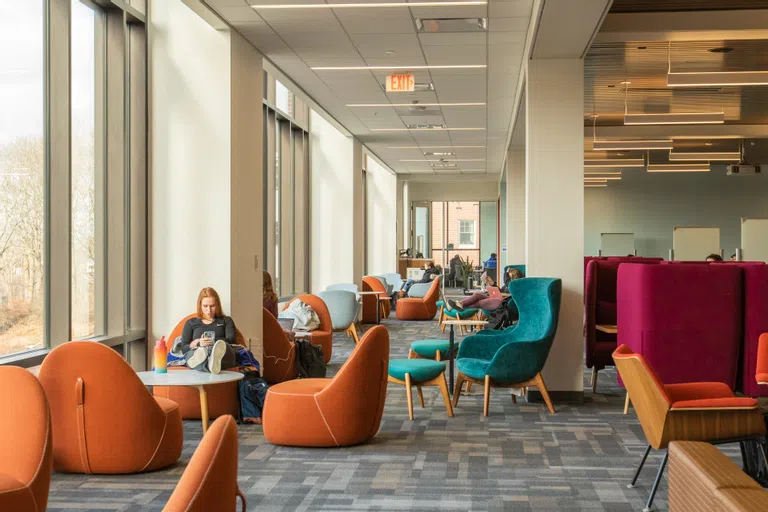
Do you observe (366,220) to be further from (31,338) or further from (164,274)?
(31,338)

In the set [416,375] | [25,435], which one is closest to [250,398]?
[416,375]

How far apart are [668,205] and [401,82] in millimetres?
15593

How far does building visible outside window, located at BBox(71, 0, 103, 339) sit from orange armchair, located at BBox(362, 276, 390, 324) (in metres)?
8.50

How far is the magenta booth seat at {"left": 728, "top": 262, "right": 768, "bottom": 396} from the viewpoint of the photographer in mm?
6434

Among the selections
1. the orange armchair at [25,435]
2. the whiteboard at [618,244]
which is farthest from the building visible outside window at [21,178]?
the whiteboard at [618,244]

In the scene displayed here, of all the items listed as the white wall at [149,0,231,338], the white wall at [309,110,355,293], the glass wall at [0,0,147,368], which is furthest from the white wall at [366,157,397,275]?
the glass wall at [0,0,147,368]

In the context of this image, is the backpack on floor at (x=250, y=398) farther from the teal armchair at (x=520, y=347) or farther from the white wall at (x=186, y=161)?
the teal armchair at (x=520, y=347)

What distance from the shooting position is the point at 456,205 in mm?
33344

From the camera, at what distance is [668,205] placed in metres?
23.5

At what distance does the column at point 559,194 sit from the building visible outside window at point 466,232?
2504 centimetres

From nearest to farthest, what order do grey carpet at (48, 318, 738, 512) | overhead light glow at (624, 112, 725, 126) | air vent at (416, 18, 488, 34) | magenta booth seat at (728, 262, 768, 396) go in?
grey carpet at (48, 318, 738, 512)
magenta booth seat at (728, 262, 768, 396)
air vent at (416, 18, 488, 34)
overhead light glow at (624, 112, 725, 126)

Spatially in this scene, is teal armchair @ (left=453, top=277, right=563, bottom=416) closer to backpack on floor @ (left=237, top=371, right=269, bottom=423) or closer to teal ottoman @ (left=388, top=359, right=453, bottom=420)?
teal ottoman @ (left=388, top=359, right=453, bottom=420)

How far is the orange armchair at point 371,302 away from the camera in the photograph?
15.4 meters

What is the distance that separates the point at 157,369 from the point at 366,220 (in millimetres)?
15634
